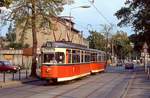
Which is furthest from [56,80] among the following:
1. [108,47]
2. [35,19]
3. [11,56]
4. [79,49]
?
[108,47]

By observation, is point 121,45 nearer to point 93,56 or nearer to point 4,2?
point 93,56

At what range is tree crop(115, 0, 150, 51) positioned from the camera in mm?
65306

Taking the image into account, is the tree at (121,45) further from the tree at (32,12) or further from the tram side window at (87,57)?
the tree at (32,12)

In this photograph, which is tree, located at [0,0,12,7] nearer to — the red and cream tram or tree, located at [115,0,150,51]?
the red and cream tram

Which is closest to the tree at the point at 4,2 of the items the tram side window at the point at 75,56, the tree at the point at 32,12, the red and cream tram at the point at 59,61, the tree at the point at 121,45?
the red and cream tram at the point at 59,61

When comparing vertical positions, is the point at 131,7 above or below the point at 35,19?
above

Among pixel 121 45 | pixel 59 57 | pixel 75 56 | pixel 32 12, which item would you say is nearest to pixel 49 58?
pixel 59 57

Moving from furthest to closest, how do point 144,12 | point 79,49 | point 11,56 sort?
point 11,56
point 144,12
point 79,49

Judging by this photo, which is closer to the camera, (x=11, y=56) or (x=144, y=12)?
→ (x=144, y=12)

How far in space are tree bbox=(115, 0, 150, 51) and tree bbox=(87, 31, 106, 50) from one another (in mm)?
64747

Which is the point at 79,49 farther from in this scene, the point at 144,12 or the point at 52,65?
the point at 144,12

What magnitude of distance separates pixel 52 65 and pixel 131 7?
4006 cm

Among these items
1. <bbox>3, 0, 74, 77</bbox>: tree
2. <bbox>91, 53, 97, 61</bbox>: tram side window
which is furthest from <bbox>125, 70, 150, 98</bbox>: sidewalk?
<bbox>91, 53, 97, 61</bbox>: tram side window

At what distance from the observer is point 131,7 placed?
228 feet
